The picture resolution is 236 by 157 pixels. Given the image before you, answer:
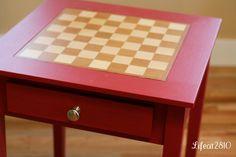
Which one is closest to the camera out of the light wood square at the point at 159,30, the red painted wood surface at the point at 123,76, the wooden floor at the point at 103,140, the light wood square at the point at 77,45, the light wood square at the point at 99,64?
the red painted wood surface at the point at 123,76

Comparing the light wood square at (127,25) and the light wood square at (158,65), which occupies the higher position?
the light wood square at (127,25)

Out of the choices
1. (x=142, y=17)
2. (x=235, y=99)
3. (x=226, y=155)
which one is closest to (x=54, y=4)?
(x=142, y=17)

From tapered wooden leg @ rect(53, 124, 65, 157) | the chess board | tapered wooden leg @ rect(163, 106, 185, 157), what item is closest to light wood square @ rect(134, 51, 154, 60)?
the chess board

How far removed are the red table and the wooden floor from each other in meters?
0.61

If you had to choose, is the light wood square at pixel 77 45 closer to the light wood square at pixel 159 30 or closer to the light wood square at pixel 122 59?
the light wood square at pixel 122 59

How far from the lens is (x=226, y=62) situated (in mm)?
2467

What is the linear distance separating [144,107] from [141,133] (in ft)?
0.22

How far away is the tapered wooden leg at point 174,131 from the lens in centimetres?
112

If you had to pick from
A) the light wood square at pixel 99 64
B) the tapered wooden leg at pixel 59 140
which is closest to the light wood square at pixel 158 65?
the light wood square at pixel 99 64

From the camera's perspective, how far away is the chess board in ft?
4.07

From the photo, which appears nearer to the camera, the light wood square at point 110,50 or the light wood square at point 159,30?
the light wood square at point 110,50

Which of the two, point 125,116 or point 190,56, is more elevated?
point 190,56

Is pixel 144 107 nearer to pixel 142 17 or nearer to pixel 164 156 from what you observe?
pixel 164 156

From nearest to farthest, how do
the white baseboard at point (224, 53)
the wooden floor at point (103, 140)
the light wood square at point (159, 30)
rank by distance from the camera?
the light wood square at point (159, 30) → the wooden floor at point (103, 140) → the white baseboard at point (224, 53)
